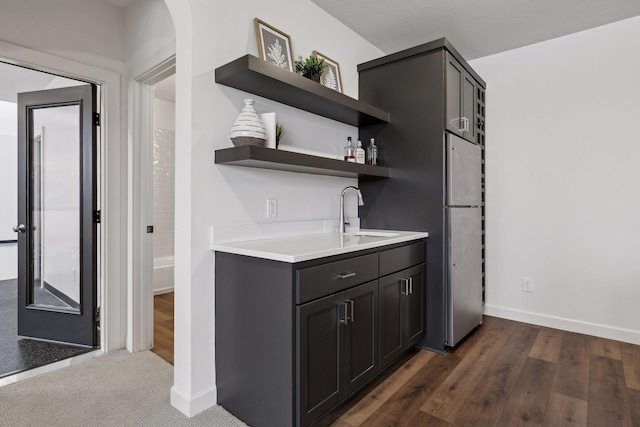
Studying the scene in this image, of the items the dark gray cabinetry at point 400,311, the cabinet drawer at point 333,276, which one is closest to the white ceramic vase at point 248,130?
the cabinet drawer at point 333,276

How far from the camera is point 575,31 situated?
2816mm

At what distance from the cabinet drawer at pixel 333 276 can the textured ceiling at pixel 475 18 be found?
1850mm

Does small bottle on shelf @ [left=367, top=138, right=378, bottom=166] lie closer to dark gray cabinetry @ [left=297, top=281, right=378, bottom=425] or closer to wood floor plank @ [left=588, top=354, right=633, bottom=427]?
dark gray cabinetry @ [left=297, top=281, right=378, bottom=425]

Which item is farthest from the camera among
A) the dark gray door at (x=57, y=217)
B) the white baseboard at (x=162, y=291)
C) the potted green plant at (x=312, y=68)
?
the white baseboard at (x=162, y=291)

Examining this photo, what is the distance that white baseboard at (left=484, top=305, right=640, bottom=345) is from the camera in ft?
8.73

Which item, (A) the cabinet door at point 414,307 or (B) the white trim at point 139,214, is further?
(B) the white trim at point 139,214

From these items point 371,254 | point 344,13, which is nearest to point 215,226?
point 371,254

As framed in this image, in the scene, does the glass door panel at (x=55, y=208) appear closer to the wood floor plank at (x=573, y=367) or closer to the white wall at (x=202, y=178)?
the white wall at (x=202, y=178)

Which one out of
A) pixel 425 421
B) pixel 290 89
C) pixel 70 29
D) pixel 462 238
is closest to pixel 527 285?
pixel 462 238

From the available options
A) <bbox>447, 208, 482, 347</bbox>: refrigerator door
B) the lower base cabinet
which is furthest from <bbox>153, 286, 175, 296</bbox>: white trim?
<bbox>447, 208, 482, 347</bbox>: refrigerator door

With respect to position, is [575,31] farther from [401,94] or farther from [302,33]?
[302,33]

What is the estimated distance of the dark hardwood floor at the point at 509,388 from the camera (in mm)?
1703

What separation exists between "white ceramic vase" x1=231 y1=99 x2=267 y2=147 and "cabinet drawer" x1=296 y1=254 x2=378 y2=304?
717mm

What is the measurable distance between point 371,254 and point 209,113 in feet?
3.73
